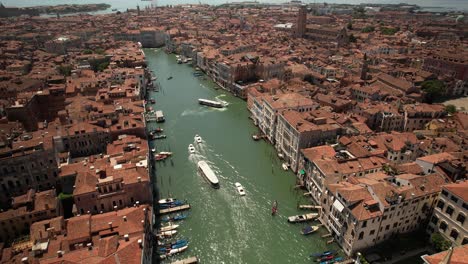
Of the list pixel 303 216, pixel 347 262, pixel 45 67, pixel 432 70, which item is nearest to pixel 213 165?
pixel 303 216

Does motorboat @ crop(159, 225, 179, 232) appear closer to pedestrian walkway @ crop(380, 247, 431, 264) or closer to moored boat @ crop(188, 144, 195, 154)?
moored boat @ crop(188, 144, 195, 154)

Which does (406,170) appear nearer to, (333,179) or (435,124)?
(333,179)

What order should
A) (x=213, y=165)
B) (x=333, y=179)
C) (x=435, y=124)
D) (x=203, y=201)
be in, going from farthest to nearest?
(x=435, y=124) → (x=213, y=165) → (x=203, y=201) → (x=333, y=179)

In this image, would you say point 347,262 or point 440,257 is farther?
point 347,262

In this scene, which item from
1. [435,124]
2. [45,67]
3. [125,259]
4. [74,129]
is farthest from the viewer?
[45,67]

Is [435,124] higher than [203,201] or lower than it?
higher

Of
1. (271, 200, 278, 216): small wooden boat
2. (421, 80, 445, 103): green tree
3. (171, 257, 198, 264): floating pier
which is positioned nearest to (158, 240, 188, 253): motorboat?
(171, 257, 198, 264): floating pier
